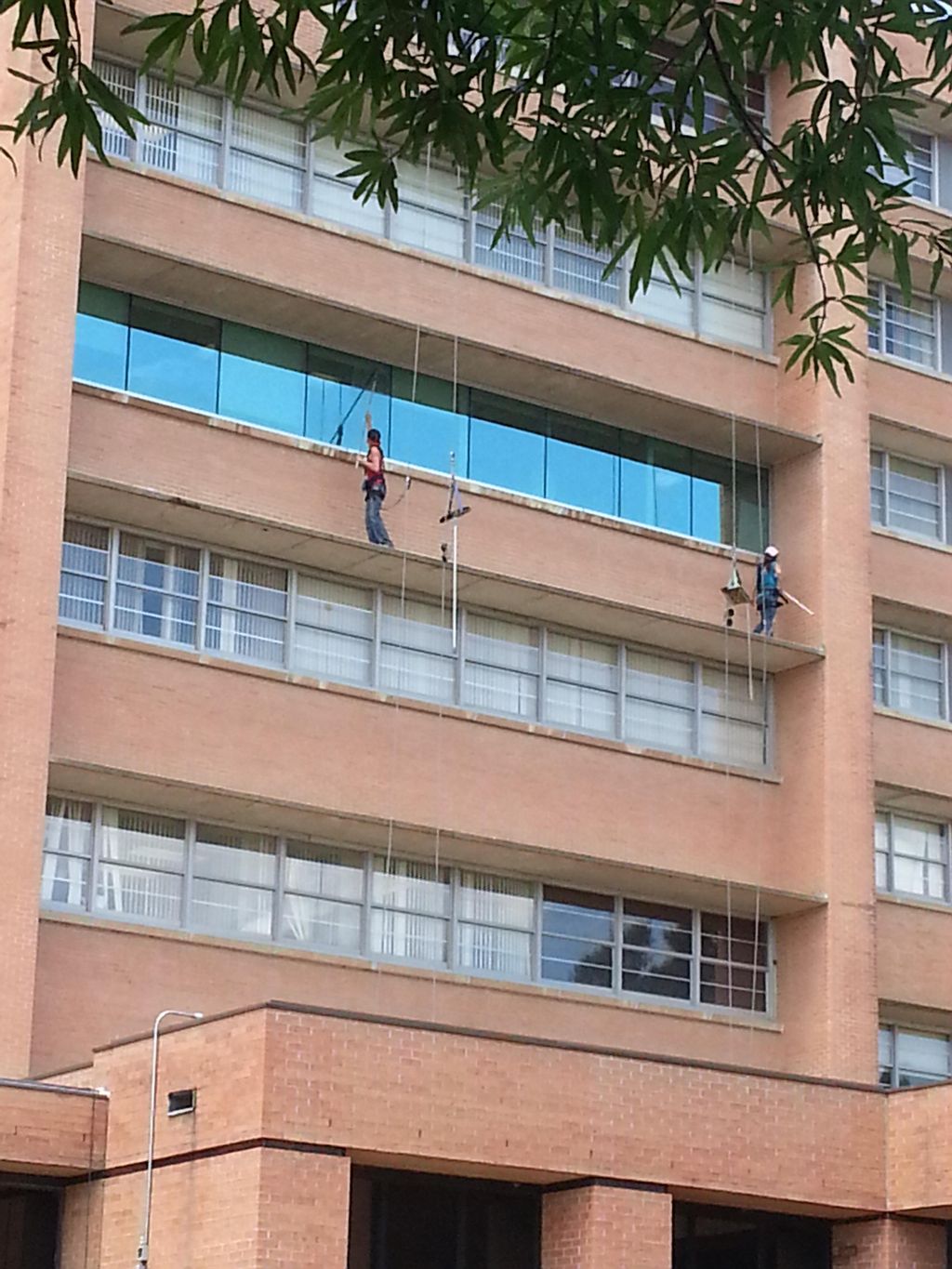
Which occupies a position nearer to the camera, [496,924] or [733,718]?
[496,924]

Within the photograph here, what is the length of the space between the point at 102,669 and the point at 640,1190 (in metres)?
10.2

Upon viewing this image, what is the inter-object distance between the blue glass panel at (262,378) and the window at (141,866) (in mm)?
6081

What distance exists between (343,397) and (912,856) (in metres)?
12.4

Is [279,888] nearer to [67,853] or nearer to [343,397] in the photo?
[67,853]

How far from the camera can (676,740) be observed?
119 feet

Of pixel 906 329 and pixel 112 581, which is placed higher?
pixel 906 329

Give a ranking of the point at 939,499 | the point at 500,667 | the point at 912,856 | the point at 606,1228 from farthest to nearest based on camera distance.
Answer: the point at 939,499
the point at 912,856
the point at 500,667
the point at 606,1228

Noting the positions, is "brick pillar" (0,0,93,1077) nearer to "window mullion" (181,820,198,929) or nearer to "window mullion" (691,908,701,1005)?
"window mullion" (181,820,198,929)

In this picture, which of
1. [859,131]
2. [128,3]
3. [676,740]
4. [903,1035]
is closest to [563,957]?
[676,740]

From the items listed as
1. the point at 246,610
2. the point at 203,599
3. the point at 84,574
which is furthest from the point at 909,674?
the point at 84,574

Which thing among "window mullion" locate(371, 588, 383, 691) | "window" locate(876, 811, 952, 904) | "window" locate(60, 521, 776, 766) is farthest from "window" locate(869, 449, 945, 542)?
"window mullion" locate(371, 588, 383, 691)

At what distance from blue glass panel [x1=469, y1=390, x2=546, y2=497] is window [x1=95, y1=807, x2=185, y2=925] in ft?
25.3

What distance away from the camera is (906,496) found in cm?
4022

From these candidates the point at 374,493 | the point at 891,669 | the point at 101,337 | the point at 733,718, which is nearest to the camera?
the point at 101,337
